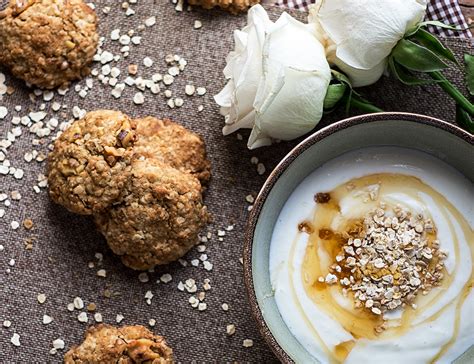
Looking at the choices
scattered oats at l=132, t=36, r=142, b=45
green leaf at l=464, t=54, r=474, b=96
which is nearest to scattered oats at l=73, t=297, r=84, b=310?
scattered oats at l=132, t=36, r=142, b=45

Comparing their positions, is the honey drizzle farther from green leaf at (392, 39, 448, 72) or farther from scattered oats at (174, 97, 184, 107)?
scattered oats at (174, 97, 184, 107)

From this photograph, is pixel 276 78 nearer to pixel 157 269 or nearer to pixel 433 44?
pixel 433 44

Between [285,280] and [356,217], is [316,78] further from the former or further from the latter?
[285,280]

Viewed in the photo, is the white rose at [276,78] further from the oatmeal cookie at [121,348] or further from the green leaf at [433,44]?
the oatmeal cookie at [121,348]

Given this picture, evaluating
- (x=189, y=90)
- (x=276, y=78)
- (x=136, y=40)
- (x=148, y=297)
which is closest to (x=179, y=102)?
(x=189, y=90)

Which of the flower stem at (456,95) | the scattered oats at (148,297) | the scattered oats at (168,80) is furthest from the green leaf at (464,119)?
the scattered oats at (148,297)

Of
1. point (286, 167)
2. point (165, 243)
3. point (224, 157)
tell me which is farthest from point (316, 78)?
point (165, 243)
